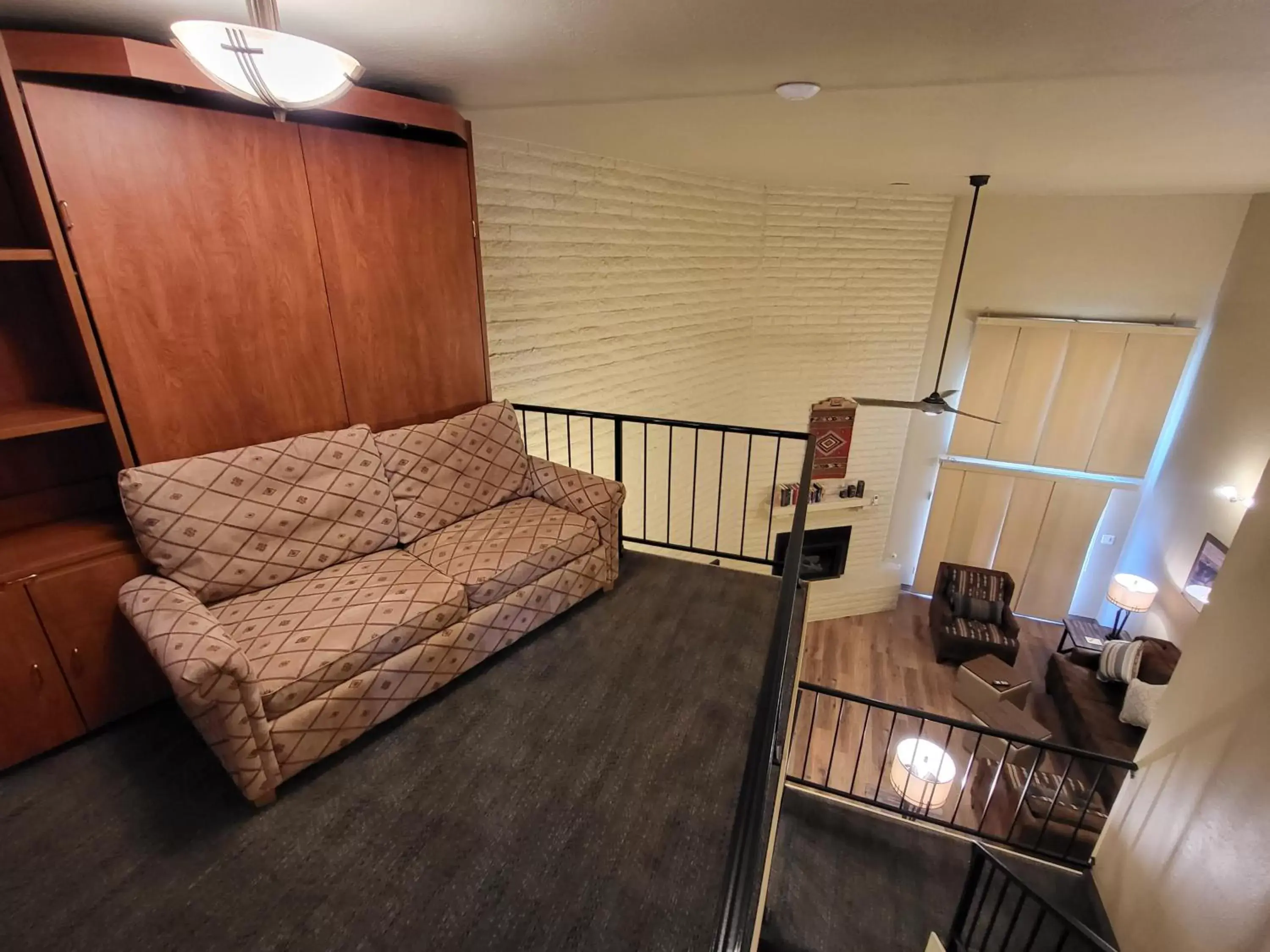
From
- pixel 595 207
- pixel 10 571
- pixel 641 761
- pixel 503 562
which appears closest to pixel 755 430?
pixel 503 562

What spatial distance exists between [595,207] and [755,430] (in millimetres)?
1847

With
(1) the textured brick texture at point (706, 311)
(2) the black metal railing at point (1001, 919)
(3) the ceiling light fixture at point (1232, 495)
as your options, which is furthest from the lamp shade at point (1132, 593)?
(2) the black metal railing at point (1001, 919)

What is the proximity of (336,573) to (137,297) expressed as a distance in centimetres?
107

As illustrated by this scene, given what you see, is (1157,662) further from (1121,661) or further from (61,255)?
(61,255)

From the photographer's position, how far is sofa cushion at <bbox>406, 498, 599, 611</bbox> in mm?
2137

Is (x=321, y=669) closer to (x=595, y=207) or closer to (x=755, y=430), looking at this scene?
(x=755, y=430)

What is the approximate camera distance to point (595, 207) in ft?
11.3

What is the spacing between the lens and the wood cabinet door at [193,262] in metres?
1.63

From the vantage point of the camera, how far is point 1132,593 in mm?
5578

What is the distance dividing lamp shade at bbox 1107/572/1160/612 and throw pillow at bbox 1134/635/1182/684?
0.66 meters

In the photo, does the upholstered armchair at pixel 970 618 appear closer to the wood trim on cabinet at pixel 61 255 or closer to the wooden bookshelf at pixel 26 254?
the wood trim on cabinet at pixel 61 255

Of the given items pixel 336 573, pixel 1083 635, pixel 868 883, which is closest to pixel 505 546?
pixel 336 573

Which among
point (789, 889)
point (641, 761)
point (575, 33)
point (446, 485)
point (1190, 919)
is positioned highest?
point (575, 33)

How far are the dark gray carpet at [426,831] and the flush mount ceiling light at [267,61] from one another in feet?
5.99
